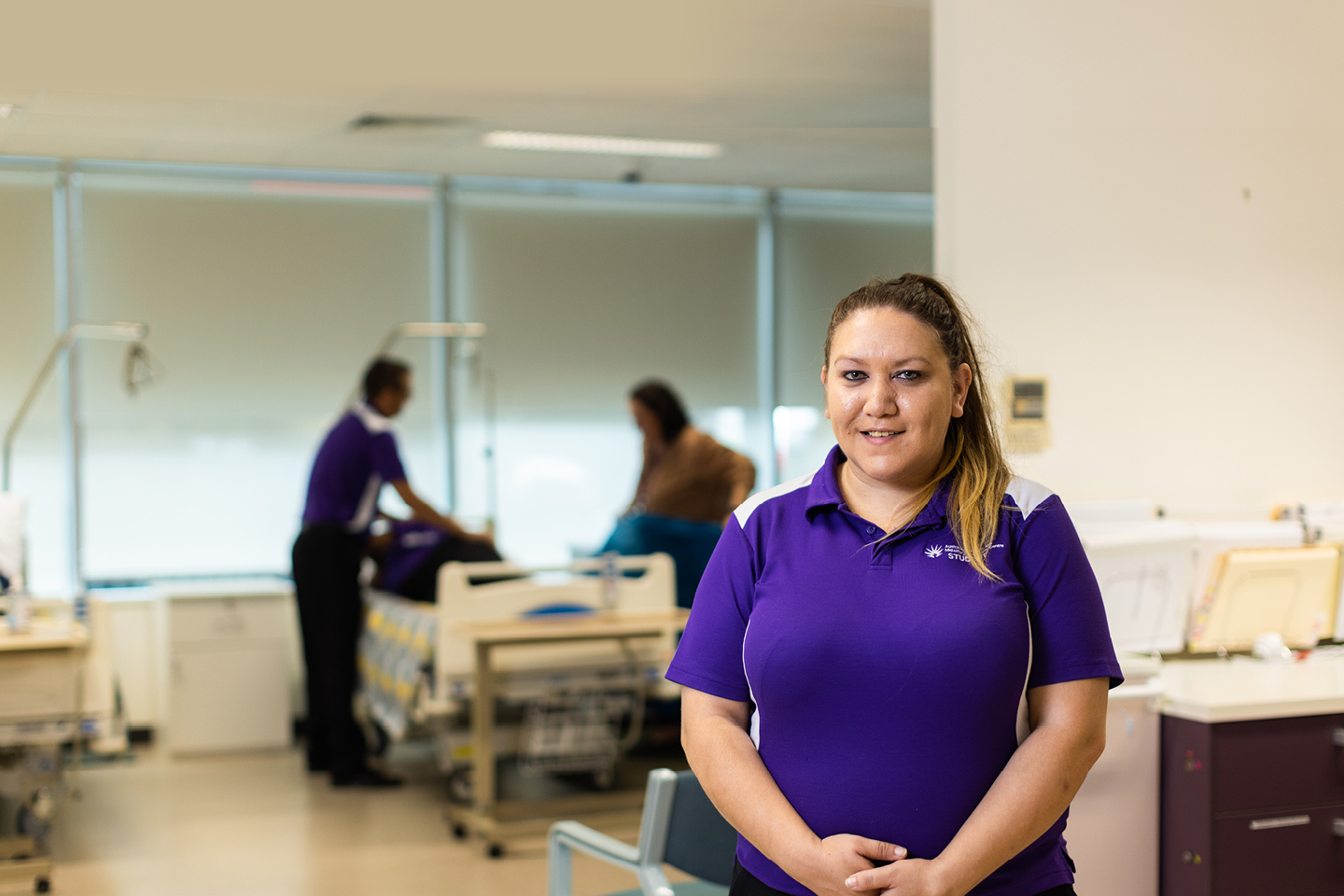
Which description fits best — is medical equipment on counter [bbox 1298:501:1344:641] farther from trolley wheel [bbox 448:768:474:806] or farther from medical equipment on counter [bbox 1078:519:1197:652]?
trolley wheel [bbox 448:768:474:806]

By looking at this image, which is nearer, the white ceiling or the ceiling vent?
the white ceiling

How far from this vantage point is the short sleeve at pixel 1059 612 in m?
1.48

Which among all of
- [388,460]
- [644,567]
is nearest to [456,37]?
[388,460]

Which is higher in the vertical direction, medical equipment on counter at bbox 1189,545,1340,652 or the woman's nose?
the woman's nose

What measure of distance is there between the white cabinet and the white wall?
3734 mm

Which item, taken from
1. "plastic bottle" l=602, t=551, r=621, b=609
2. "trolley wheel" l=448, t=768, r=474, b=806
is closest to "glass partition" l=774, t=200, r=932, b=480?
"plastic bottle" l=602, t=551, r=621, b=609

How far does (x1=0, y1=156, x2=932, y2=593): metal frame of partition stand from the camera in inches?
236

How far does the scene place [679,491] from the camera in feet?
17.2

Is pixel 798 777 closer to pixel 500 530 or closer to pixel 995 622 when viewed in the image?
pixel 995 622

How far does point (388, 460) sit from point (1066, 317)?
114 inches

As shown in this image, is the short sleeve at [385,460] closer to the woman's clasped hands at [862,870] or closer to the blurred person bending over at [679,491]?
the blurred person bending over at [679,491]

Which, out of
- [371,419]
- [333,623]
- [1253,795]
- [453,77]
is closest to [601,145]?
[453,77]

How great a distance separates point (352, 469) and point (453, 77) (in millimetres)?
1566

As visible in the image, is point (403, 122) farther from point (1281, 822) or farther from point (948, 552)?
point (948, 552)
